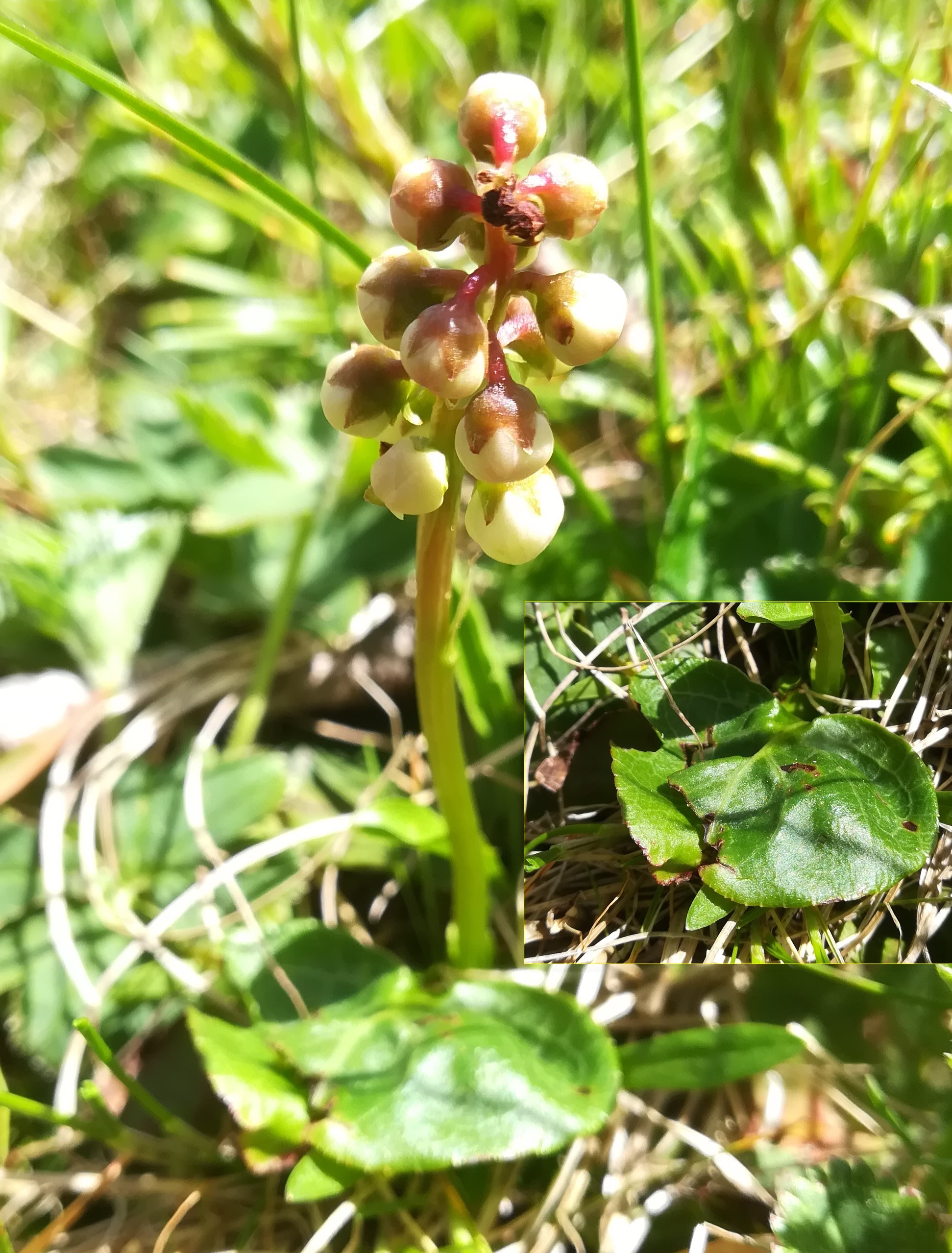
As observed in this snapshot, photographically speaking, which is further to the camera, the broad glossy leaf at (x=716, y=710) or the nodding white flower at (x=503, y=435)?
the broad glossy leaf at (x=716, y=710)

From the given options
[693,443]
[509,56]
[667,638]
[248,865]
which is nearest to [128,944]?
[248,865]

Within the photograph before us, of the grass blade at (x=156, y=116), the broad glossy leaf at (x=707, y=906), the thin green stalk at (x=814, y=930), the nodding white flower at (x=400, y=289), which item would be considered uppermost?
the grass blade at (x=156, y=116)

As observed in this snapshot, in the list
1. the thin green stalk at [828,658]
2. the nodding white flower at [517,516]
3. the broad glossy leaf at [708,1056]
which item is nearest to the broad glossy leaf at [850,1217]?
the broad glossy leaf at [708,1056]

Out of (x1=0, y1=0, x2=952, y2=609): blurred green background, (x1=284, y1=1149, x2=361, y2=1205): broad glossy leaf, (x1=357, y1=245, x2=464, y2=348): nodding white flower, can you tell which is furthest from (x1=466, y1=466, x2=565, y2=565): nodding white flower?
(x1=284, y1=1149, x2=361, y2=1205): broad glossy leaf

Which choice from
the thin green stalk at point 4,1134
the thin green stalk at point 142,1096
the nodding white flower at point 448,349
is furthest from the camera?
the thin green stalk at point 4,1134

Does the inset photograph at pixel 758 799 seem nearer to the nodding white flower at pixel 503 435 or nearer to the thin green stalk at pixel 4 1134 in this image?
the nodding white flower at pixel 503 435

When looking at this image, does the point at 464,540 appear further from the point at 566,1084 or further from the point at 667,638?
the point at 566,1084

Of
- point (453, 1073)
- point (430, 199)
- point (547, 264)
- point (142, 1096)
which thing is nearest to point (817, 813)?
point (453, 1073)
